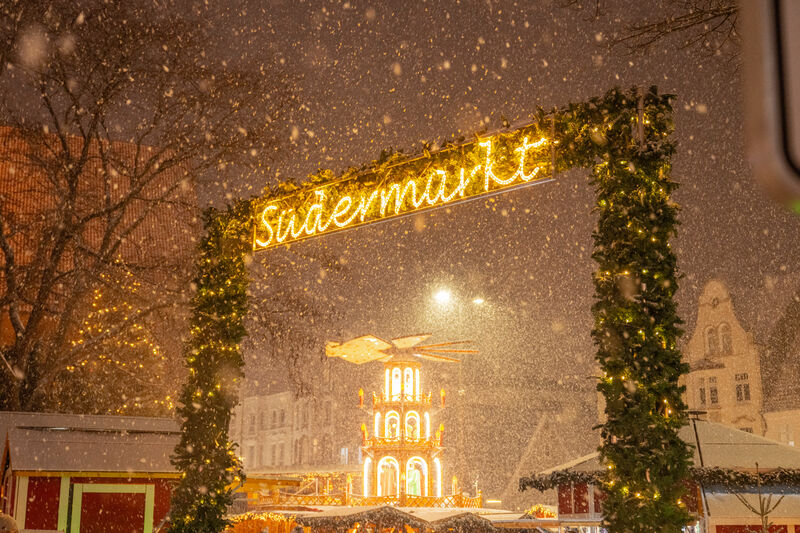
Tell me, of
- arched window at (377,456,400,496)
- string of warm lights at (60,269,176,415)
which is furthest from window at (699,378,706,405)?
string of warm lights at (60,269,176,415)

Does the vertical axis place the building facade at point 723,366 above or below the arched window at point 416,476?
above

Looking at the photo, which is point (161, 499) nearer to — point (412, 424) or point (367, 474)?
point (367, 474)

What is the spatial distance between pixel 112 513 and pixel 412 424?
48.7ft

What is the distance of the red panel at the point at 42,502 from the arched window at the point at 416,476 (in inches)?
595

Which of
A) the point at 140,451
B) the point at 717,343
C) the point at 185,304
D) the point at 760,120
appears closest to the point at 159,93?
the point at 185,304

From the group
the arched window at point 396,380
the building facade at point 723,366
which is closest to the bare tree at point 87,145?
the arched window at point 396,380

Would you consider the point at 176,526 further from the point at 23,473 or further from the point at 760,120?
the point at 760,120

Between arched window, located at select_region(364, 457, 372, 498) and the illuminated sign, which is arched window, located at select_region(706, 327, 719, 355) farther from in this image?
the illuminated sign

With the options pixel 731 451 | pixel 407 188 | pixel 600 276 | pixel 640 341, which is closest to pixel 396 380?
pixel 731 451

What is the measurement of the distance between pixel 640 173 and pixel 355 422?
5363 centimetres

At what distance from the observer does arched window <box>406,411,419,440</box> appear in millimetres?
31672

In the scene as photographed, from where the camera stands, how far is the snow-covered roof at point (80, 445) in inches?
731

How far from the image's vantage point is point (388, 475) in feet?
102

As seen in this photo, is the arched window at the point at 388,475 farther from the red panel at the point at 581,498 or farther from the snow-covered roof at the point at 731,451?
the snow-covered roof at the point at 731,451
